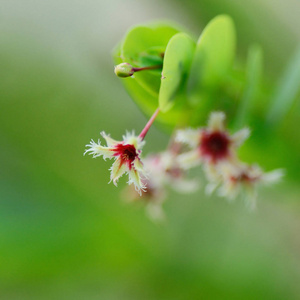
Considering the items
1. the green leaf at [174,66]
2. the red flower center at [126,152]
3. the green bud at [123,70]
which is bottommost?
the red flower center at [126,152]

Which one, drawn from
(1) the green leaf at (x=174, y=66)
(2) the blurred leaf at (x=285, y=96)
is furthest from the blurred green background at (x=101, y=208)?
(1) the green leaf at (x=174, y=66)

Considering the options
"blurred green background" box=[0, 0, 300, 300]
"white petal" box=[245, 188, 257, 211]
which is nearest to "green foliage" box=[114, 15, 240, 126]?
"white petal" box=[245, 188, 257, 211]

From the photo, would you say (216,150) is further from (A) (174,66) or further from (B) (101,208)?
(B) (101,208)

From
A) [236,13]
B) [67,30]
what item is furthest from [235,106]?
[67,30]

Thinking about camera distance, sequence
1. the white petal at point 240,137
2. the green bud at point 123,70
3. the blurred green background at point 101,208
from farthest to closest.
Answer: the blurred green background at point 101,208, the white petal at point 240,137, the green bud at point 123,70

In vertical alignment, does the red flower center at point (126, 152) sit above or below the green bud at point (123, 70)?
below

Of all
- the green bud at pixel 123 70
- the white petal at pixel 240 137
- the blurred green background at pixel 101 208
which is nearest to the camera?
the green bud at pixel 123 70

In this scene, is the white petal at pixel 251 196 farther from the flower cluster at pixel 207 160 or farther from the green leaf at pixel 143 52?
the green leaf at pixel 143 52

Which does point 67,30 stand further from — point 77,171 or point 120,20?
point 77,171
